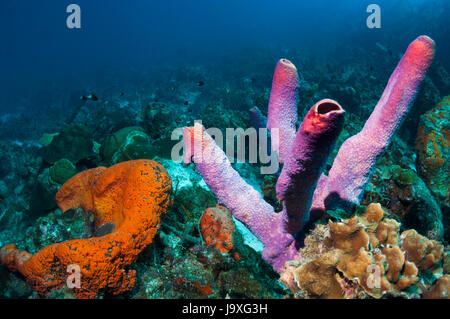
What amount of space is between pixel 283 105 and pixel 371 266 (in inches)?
66.1

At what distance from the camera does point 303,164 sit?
54.3 inches

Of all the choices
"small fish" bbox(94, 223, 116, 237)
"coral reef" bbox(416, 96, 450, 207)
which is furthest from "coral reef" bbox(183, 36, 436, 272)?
"coral reef" bbox(416, 96, 450, 207)

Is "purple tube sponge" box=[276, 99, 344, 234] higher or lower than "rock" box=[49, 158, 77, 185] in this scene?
higher

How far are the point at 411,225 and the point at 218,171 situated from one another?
280 cm

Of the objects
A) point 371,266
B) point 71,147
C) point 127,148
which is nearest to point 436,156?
point 371,266

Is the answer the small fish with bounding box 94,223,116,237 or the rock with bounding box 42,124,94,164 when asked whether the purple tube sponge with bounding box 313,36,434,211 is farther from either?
the rock with bounding box 42,124,94,164

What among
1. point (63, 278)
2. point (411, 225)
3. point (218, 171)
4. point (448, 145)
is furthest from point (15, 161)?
point (448, 145)

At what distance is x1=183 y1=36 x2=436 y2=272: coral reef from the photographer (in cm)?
147

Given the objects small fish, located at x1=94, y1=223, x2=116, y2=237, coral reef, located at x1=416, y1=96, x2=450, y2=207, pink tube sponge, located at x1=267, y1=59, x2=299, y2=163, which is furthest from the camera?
coral reef, located at x1=416, y1=96, x2=450, y2=207

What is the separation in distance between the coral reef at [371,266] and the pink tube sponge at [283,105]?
1.00 metres

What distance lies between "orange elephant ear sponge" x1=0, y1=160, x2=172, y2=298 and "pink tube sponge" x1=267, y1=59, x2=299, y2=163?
1.34 m

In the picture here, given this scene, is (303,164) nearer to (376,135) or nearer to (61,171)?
(376,135)

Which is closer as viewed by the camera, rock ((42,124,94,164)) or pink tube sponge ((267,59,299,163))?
pink tube sponge ((267,59,299,163))

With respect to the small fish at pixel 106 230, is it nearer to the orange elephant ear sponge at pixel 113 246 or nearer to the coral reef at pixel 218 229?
the orange elephant ear sponge at pixel 113 246
